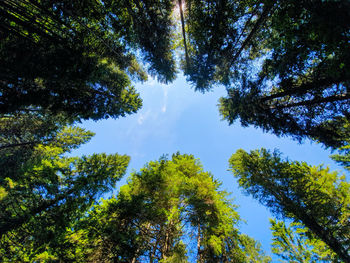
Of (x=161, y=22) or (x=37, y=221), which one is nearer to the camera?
(x=37, y=221)

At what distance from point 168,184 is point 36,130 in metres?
13.2

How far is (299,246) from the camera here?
5785 mm

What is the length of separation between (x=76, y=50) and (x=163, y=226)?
10.5 metres

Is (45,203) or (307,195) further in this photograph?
(307,195)

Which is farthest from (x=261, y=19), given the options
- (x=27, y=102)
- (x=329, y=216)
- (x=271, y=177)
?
(x=27, y=102)

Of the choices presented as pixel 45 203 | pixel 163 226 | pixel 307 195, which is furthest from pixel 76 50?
pixel 307 195

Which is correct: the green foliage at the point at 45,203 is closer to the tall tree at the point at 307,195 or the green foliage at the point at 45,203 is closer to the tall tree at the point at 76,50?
the tall tree at the point at 76,50

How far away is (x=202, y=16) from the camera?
728 cm

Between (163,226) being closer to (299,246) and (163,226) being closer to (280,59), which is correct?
(299,246)

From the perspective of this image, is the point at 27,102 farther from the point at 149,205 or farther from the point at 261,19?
the point at 261,19

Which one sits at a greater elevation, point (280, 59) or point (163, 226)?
point (280, 59)

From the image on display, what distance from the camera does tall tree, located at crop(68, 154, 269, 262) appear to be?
4289 mm

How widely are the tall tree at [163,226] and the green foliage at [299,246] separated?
107cm

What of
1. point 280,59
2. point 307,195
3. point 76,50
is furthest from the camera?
point 76,50
